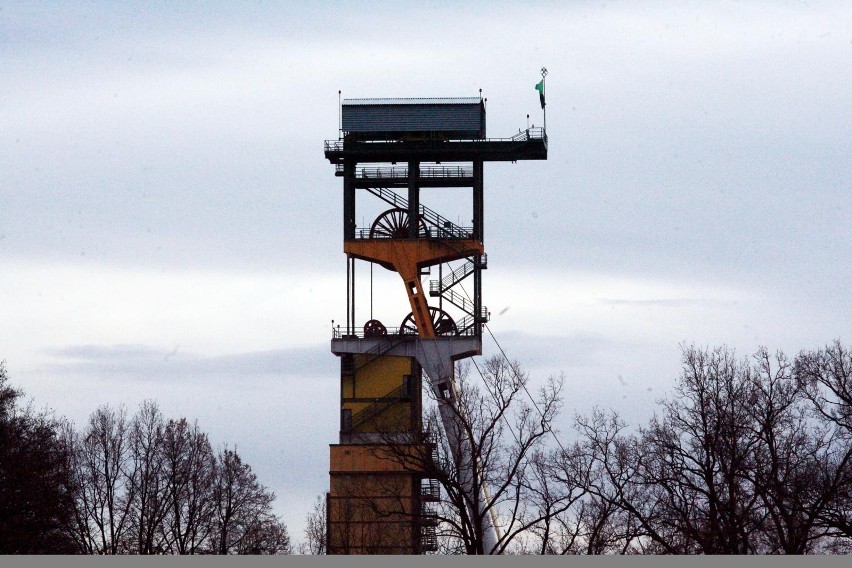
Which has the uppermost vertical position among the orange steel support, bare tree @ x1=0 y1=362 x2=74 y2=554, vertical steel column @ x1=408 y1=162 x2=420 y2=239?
vertical steel column @ x1=408 y1=162 x2=420 y2=239

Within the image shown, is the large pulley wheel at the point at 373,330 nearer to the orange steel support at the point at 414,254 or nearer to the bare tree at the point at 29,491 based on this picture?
the orange steel support at the point at 414,254

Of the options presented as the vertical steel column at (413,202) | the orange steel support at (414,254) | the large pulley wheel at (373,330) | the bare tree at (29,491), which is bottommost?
the bare tree at (29,491)

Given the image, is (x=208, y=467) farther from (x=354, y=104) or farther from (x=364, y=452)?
(x=354, y=104)

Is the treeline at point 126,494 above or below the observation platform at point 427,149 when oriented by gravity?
A: below

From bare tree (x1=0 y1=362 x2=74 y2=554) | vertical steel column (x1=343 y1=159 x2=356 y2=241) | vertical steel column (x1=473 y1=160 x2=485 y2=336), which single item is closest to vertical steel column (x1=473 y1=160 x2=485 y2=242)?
vertical steel column (x1=473 y1=160 x2=485 y2=336)

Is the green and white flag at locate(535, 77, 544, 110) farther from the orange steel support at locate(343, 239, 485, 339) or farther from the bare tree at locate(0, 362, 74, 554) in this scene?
the bare tree at locate(0, 362, 74, 554)

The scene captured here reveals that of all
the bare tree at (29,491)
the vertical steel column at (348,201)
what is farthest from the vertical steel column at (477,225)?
the bare tree at (29,491)

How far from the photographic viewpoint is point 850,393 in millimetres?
79500

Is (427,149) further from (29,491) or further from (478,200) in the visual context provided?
(29,491)

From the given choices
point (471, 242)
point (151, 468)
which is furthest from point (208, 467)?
point (471, 242)

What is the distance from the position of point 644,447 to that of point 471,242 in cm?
2836

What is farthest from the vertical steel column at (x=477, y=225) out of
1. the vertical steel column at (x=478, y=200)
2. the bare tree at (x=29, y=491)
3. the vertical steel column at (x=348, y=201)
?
the bare tree at (x=29, y=491)

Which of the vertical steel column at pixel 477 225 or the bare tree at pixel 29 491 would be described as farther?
the vertical steel column at pixel 477 225

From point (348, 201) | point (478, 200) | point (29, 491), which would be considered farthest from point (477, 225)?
point (29, 491)
